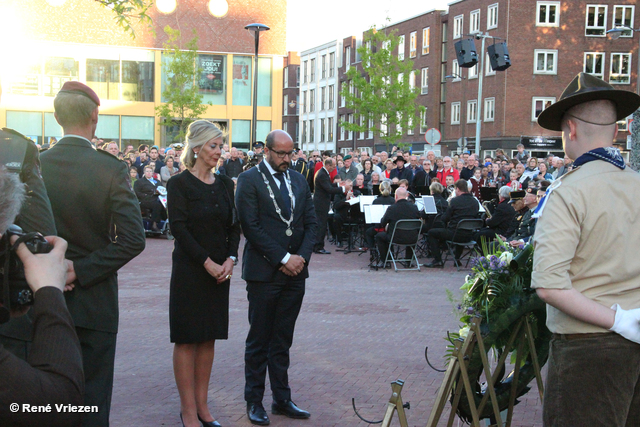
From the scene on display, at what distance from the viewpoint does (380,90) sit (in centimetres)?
4888

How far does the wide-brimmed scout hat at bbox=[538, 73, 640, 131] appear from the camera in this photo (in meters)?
2.78

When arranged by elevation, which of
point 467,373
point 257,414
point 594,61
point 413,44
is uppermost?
point 413,44

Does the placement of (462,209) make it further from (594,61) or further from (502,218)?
(594,61)

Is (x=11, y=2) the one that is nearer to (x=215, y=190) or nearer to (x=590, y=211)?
(x=215, y=190)

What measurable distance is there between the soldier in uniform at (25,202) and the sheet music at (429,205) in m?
12.9

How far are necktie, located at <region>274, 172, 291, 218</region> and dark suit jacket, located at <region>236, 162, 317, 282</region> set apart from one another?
4 centimetres

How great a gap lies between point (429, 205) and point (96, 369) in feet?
41.7

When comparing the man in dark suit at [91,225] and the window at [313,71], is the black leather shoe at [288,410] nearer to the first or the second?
the man in dark suit at [91,225]

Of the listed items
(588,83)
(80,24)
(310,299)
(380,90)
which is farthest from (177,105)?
(588,83)

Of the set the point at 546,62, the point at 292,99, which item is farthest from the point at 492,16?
the point at 292,99

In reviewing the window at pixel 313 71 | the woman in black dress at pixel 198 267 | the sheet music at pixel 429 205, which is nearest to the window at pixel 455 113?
the window at pixel 313 71

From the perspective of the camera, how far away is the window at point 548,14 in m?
48.2

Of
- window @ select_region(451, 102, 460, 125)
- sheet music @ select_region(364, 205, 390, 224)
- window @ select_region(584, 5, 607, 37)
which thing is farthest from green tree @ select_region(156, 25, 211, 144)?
window @ select_region(584, 5, 607, 37)

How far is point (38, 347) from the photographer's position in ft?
5.79
